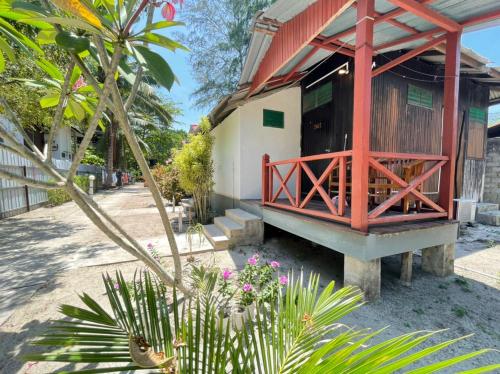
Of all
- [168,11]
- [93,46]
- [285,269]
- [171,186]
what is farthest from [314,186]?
[171,186]

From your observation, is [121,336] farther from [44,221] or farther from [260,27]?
[44,221]

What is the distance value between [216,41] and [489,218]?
12.1 meters

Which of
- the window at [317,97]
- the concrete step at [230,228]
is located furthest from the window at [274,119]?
the concrete step at [230,228]

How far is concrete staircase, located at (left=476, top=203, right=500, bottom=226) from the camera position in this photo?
20.5ft

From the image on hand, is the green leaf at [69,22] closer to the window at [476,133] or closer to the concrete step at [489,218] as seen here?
the window at [476,133]

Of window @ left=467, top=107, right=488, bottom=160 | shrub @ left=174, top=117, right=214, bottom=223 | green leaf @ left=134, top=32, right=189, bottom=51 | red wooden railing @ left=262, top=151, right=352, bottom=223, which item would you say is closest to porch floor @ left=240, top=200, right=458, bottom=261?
red wooden railing @ left=262, top=151, right=352, bottom=223

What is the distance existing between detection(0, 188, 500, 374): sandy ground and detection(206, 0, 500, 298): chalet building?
0.33 meters

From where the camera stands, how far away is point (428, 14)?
2676mm

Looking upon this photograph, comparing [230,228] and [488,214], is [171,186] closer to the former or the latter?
[230,228]

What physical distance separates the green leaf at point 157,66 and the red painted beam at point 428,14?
2677mm

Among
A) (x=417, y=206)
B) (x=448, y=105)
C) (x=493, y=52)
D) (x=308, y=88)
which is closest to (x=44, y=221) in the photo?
(x=308, y=88)

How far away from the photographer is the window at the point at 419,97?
494 centimetres

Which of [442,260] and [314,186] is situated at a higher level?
[314,186]

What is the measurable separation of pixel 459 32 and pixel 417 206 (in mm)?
2426
